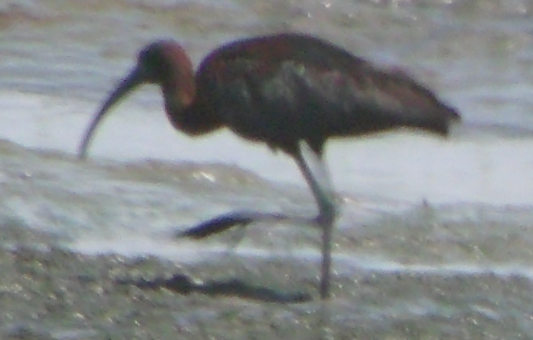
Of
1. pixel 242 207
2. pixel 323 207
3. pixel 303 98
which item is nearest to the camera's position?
pixel 303 98

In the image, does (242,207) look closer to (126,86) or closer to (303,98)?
(126,86)

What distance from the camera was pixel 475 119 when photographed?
50.2 ft

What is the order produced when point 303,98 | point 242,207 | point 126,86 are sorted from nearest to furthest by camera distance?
point 303,98, point 126,86, point 242,207

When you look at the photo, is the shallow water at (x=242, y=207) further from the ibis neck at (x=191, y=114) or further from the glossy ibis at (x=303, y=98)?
the ibis neck at (x=191, y=114)

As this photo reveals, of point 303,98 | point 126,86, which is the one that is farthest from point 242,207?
point 303,98

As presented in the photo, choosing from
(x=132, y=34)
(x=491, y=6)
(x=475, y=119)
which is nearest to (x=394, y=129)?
Result: (x=475, y=119)

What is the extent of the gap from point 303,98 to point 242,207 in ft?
5.73

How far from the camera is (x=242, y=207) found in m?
11.2

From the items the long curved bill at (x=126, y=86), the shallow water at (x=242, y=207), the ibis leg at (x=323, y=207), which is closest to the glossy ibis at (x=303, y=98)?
the ibis leg at (x=323, y=207)

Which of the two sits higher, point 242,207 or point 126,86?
point 126,86

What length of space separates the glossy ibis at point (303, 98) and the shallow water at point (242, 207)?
392mm

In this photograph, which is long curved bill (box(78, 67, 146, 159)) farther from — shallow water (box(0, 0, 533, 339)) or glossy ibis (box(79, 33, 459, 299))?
glossy ibis (box(79, 33, 459, 299))

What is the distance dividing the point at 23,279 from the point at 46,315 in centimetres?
61

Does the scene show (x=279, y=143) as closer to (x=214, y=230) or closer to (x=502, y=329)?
(x=214, y=230)
